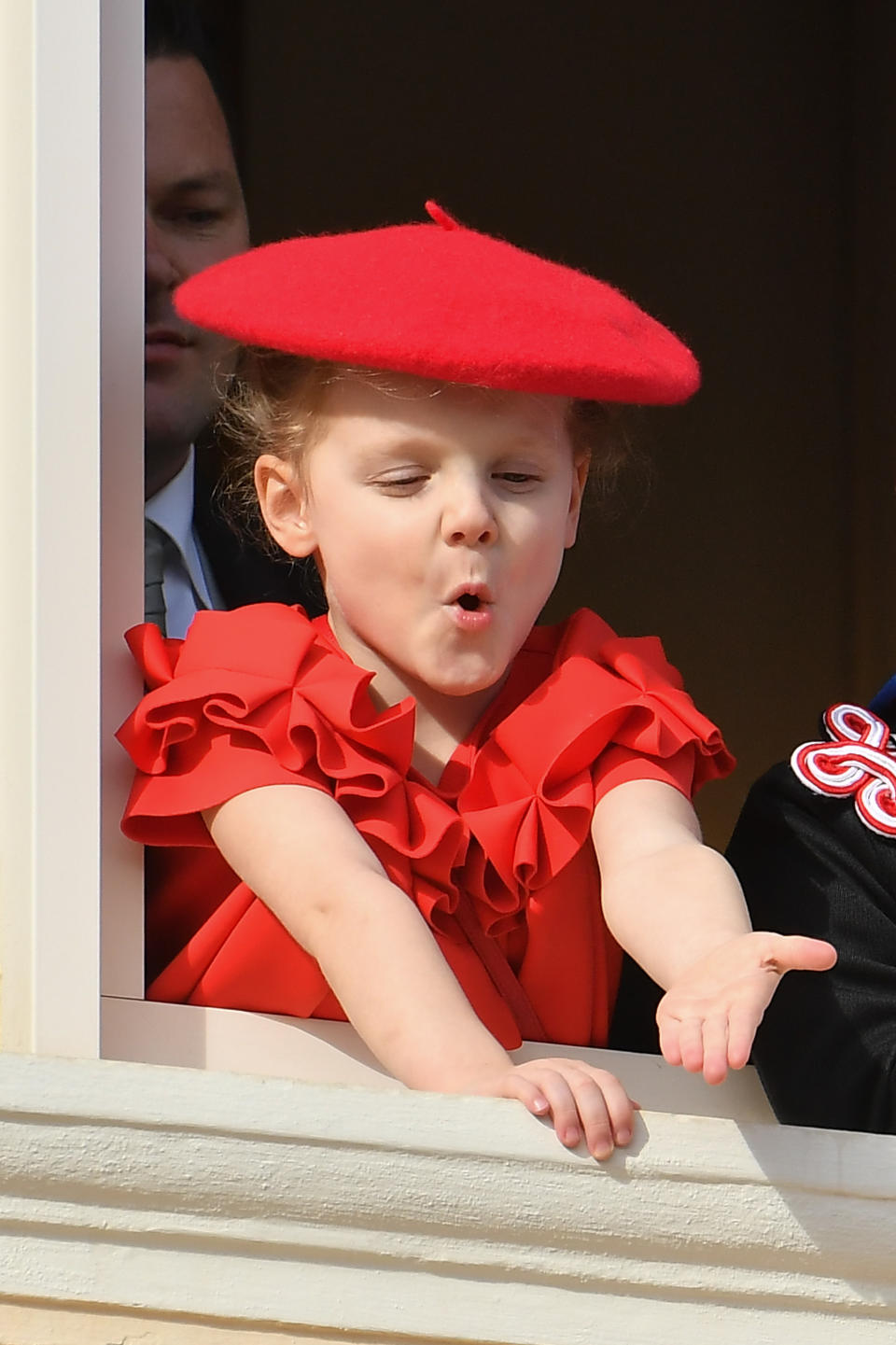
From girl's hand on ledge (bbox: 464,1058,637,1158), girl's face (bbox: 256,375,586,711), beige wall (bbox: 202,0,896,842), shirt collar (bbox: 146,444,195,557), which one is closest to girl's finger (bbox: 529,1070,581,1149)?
girl's hand on ledge (bbox: 464,1058,637,1158)

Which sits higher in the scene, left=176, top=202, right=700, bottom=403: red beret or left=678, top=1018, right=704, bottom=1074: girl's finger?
left=176, top=202, right=700, bottom=403: red beret

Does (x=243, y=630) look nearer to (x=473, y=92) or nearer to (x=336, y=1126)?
(x=336, y=1126)

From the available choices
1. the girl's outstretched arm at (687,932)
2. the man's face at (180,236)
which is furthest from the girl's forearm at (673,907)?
the man's face at (180,236)

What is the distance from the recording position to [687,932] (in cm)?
146

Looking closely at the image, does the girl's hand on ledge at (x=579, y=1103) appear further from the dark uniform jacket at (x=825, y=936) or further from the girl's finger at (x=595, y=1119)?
the dark uniform jacket at (x=825, y=936)

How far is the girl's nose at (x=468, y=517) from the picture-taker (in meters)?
1.63

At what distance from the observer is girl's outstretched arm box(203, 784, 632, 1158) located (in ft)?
4.16

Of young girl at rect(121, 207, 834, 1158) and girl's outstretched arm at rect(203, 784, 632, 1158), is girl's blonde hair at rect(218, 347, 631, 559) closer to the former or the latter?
young girl at rect(121, 207, 834, 1158)

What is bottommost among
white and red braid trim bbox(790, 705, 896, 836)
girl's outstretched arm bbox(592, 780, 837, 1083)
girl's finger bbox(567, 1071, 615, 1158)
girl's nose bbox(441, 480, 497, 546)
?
girl's finger bbox(567, 1071, 615, 1158)

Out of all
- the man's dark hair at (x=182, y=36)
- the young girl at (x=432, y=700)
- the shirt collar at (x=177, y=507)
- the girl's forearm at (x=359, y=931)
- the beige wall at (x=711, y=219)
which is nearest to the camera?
the girl's forearm at (x=359, y=931)

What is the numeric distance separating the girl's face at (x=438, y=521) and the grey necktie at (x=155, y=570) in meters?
0.24

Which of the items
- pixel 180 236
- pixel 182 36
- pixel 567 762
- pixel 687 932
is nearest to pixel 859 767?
pixel 567 762

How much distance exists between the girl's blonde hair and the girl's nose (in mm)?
82

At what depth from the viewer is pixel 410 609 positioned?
168cm
